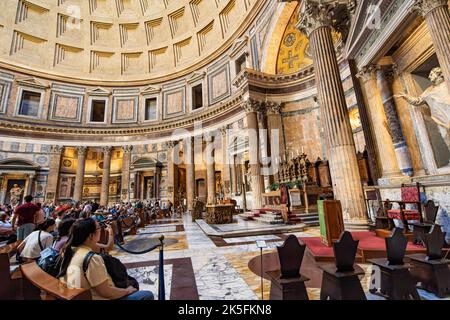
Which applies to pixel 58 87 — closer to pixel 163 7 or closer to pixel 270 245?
pixel 163 7

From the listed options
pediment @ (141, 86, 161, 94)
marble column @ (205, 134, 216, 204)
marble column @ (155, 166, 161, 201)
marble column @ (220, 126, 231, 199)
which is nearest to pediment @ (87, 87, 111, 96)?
pediment @ (141, 86, 161, 94)

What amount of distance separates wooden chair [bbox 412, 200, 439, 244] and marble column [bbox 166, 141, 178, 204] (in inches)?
661

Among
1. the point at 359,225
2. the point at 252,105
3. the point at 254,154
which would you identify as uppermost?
the point at 252,105

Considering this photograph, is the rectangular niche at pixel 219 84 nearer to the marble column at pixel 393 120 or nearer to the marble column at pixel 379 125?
the marble column at pixel 379 125

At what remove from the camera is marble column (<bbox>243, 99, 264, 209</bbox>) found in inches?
458

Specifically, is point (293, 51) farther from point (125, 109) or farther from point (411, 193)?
point (125, 109)

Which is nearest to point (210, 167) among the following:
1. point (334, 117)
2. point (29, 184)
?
point (334, 117)

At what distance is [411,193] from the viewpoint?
471 centimetres

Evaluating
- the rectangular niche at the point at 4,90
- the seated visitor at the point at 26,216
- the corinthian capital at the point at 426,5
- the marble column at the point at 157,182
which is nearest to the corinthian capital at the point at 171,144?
the marble column at the point at 157,182

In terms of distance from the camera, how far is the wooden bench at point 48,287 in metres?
1.26

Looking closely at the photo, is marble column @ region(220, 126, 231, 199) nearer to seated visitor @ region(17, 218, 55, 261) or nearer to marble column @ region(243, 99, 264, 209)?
marble column @ region(243, 99, 264, 209)

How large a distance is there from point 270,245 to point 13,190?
2134cm

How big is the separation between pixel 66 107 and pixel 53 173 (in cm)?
639

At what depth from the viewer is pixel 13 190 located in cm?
1661
